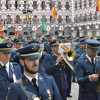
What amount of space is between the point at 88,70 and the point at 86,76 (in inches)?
5.7

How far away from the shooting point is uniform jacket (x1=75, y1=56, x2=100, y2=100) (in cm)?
514

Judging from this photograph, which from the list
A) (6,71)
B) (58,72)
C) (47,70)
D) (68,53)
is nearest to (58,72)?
(58,72)

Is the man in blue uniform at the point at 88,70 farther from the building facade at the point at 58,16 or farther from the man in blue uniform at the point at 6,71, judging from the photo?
the building facade at the point at 58,16

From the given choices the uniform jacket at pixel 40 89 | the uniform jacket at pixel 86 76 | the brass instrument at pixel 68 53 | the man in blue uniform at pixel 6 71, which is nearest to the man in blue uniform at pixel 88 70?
the uniform jacket at pixel 86 76

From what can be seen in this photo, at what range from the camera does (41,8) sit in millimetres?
46125

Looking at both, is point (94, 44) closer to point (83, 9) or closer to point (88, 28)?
point (88, 28)

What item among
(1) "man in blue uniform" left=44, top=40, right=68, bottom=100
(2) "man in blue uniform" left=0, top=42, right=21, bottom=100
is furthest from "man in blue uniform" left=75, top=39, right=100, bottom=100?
(1) "man in blue uniform" left=44, top=40, right=68, bottom=100

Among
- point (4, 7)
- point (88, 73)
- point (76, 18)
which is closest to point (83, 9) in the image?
point (76, 18)

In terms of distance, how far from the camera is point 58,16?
155ft

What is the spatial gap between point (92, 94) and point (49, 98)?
1.74 metres

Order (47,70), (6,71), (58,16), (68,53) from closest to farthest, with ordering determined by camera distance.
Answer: (6,71)
(68,53)
(47,70)
(58,16)

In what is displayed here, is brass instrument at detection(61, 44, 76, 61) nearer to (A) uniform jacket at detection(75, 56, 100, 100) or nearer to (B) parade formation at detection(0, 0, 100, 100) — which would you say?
(B) parade formation at detection(0, 0, 100, 100)

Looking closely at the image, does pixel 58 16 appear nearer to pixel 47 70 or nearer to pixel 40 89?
pixel 47 70

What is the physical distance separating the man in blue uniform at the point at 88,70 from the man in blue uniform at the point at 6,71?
1.15 m
